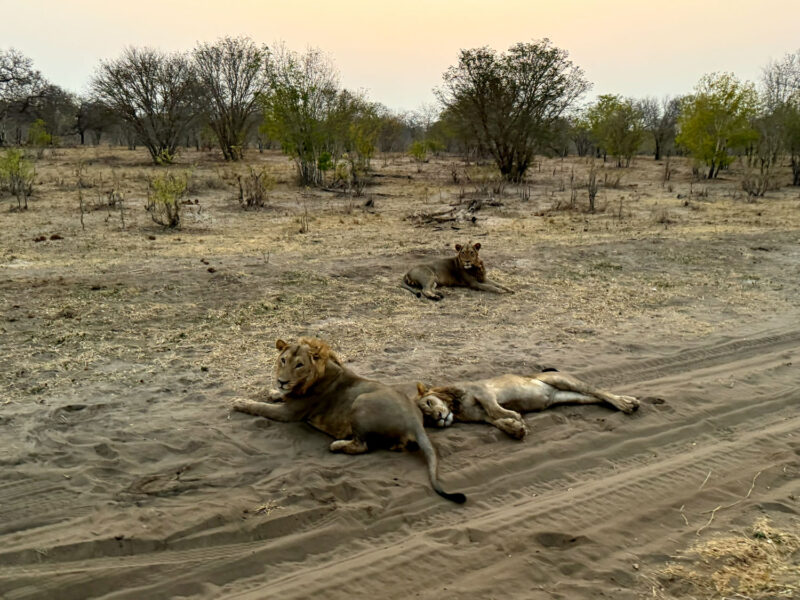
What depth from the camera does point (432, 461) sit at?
Answer: 13.6ft

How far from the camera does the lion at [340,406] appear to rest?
437 cm

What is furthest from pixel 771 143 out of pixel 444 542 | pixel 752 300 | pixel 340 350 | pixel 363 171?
pixel 444 542

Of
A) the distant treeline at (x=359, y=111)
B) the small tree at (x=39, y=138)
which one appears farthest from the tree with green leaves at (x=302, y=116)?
the small tree at (x=39, y=138)

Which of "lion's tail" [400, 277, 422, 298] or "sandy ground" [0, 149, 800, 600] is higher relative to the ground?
"lion's tail" [400, 277, 422, 298]

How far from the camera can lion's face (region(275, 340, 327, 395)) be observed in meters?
4.56

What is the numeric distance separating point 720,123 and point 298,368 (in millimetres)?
30874

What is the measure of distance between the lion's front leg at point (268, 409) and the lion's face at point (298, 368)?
168 millimetres

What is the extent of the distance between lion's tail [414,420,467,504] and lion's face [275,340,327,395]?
3.02ft

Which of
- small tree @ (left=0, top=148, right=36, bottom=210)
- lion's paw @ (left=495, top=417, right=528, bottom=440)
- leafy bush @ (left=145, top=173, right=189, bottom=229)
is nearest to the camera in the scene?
lion's paw @ (left=495, top=417, right=528, bottom=440)

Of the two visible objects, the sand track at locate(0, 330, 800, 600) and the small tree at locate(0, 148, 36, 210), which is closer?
the sand track at locate(0, 330, 800, 600)

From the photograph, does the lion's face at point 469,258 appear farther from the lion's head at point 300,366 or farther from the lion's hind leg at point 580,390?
the lion's head at point 300,366

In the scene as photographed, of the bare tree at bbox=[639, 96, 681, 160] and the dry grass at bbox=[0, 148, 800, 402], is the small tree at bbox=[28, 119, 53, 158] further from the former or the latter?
the bare tree at bbox=[639, 96, 681, 160]

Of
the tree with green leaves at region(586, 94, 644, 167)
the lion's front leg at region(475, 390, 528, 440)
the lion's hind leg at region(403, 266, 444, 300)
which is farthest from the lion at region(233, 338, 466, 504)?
the tree with green leaves at region(586, 94, 644, 167)

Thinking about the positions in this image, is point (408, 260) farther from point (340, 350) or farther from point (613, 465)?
point (613, 465)
